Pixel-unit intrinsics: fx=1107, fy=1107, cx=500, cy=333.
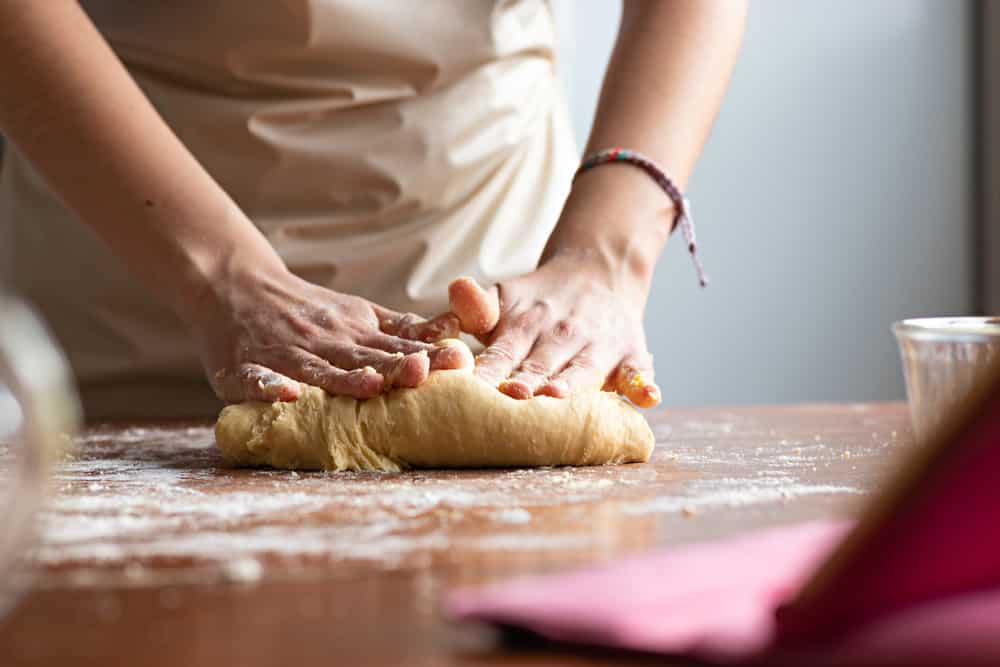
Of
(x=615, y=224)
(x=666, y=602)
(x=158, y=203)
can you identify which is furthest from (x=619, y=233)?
(x=666, y=602)

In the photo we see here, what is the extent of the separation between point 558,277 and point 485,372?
0.21 metres

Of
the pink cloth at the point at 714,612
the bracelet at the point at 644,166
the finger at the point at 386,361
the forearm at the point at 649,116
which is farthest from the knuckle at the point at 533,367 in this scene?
the pink cloth at the point at 714,612

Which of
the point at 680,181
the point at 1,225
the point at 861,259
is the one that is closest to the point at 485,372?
the point at 680,181

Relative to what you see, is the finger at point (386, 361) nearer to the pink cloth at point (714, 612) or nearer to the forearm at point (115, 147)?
the forearm at point (115, 147)

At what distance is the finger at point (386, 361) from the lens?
1.06 meters

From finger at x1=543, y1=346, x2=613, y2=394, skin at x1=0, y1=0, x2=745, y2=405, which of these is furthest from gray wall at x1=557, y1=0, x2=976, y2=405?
finger at x1=543, y1=346, x2=613, y2=394

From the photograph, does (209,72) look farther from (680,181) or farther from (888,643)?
(888,643)

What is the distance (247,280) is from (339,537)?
1.82ft

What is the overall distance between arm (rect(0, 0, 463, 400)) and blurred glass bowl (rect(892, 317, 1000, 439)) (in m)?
0.52

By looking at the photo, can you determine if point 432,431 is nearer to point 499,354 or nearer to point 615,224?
point 499,354

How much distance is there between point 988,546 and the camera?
1.31 feet

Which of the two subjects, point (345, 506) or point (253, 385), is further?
point (253, 385)

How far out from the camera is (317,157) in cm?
148

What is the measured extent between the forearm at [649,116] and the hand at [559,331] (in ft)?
0.18
